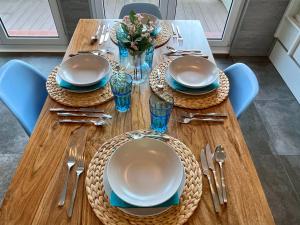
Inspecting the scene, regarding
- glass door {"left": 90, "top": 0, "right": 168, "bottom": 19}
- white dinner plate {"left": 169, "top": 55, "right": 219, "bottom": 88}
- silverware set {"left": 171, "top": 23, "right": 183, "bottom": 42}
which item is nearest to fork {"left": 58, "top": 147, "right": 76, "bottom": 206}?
white dinner plate {"left": 169, "top": 55, "right": 219, "bottom": 88}

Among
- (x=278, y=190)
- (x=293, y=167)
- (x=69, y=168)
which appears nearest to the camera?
(x=69, y=168)

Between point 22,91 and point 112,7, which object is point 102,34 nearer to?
point 22,91

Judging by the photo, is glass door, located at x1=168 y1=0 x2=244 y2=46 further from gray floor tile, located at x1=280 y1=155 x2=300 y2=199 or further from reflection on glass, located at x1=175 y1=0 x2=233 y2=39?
gray floor tile, located at x1=280 y1=155 x2=300 y2=199

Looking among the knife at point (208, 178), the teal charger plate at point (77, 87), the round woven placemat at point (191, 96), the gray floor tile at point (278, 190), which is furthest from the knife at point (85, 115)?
the gray floor tile at point (278, 190)

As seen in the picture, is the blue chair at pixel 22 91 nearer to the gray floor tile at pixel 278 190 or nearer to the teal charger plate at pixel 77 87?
the teal charger plate at pixel 77 87

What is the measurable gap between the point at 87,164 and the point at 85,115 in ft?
0.68

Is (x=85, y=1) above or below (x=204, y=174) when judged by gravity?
below

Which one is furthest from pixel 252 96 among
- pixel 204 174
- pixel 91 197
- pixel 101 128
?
pixel 91 197

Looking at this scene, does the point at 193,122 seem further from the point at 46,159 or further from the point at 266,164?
the point at 266,164

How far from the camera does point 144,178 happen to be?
0.64m

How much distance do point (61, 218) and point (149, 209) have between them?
0.76 ft

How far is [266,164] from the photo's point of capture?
4.96 feet

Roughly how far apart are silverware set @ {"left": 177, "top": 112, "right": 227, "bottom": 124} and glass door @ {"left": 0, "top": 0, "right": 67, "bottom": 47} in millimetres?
1946

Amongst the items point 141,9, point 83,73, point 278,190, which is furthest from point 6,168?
point 278,190
